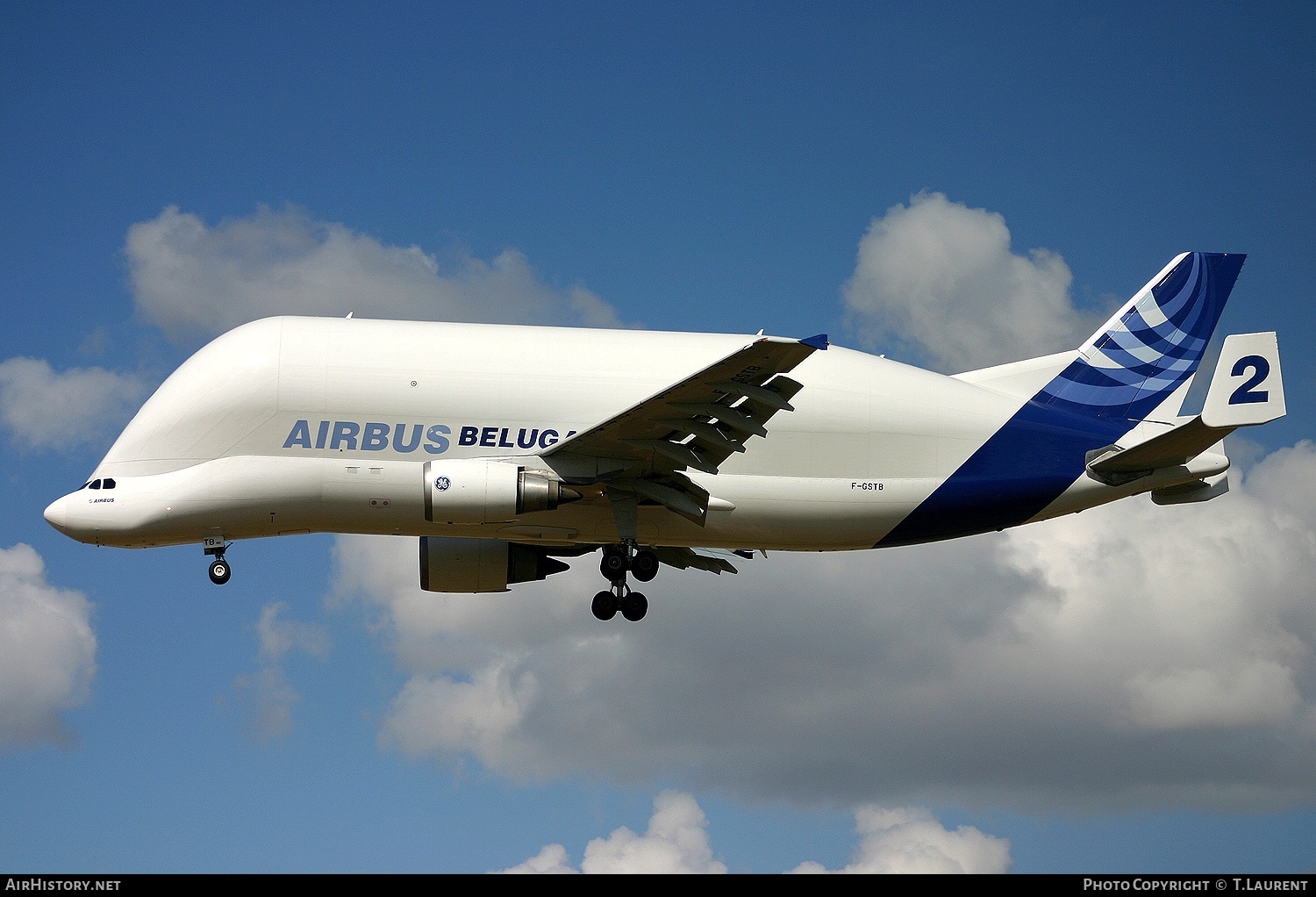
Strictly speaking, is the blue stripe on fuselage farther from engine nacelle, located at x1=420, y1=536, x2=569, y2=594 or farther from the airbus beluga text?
engine nacelle, located at x1=420, y1=536, x2=569, y2=594

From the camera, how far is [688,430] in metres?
31.0

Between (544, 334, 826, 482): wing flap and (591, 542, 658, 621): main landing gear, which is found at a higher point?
(544, 334, 826, 482): wing flap

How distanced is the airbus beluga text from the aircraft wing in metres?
0.06

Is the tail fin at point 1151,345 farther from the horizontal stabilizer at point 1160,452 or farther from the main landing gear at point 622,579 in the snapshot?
the main landing gear at point 622,579

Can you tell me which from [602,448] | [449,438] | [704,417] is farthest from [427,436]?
[704,417]

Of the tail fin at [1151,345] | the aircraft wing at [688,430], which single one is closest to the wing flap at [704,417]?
the aircraft wing at [688,430]

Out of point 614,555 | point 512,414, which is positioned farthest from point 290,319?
point 614,555

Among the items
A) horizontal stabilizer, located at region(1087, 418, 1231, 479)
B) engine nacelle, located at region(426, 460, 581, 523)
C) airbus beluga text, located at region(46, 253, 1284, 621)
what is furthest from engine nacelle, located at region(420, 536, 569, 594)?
horizontal stabilizer, located at region(1087, 418, 1231, 479)

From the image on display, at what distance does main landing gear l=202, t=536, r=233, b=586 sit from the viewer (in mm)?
32969

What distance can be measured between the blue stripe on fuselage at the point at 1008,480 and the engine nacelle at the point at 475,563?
31.3ft
